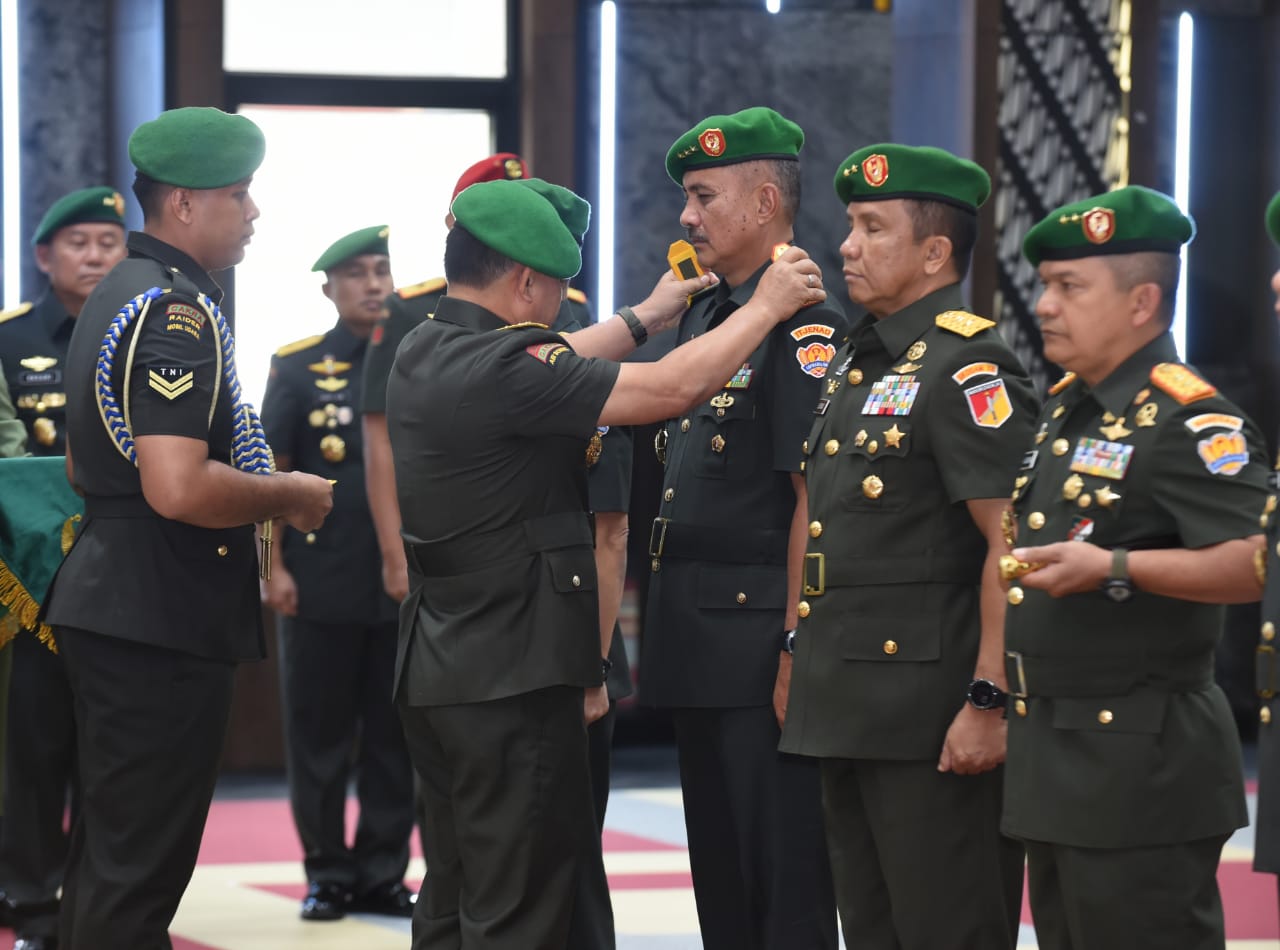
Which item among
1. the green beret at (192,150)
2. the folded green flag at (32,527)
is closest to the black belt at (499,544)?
the green beret at (192,150)

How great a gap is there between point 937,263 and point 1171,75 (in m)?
5.33

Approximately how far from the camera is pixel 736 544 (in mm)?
3244

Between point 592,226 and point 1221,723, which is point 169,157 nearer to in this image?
point 1221,723

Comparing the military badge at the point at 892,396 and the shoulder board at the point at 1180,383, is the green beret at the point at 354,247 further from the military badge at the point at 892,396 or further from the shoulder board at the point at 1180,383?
the shoulder board at the point at 1180,383

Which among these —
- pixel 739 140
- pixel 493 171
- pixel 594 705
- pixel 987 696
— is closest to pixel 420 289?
pixel 493 171

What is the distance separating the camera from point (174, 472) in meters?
3.01

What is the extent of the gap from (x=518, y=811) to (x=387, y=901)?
74.8 inches

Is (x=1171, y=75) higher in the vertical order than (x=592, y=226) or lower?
higher

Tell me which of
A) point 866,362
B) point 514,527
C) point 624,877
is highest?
point 866,362

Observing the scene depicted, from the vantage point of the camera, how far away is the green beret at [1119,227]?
267 centimetres

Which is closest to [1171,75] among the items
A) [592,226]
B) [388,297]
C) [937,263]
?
[592,226]

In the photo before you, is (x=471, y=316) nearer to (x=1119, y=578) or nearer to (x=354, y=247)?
(x=1119, y=578)

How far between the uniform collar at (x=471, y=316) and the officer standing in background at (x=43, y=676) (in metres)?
1.53

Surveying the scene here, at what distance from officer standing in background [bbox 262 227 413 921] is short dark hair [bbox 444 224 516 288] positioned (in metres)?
1.87
